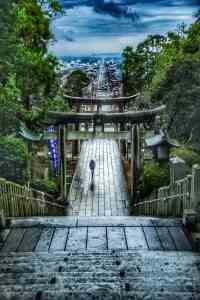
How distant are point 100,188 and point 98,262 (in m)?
10.9

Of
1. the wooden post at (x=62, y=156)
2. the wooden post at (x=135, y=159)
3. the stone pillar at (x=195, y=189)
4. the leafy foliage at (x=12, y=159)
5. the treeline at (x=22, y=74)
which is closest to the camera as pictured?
the stone pillar at (x=195, y=189)

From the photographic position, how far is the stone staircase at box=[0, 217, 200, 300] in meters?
4.21

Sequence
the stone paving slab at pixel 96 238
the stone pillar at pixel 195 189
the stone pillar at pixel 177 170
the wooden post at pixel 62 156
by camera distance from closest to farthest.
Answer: the stone paving slab at pixel 96 238 < the stone pillar at pixel 195 189 < the stone pillar at pixel 177 170 < the wooden post at pixel 62 156

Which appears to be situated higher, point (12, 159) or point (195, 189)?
point (12, 159)

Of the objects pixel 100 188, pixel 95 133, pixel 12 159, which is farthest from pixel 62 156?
pixel 12 159

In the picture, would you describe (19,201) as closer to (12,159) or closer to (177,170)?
(12,159)

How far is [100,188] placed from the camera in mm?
16016

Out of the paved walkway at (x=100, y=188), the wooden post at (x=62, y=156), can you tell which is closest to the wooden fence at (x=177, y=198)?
the paved walkway at (x=100, y=188)

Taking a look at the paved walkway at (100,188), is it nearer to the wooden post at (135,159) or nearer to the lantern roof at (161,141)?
the wooden post at (135,159)

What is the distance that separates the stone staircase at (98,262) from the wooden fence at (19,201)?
77 centimetres

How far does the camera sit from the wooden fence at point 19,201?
25.2 ft

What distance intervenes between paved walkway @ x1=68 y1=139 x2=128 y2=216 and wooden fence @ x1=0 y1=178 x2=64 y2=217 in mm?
3129

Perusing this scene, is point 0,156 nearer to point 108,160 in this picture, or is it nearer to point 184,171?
point 184,171

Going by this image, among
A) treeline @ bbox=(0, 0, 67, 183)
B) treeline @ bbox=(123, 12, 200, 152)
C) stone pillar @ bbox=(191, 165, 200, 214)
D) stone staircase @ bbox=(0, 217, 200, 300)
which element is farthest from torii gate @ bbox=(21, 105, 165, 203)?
stone staircase @ bbox=(0, 217, 200, 300)
